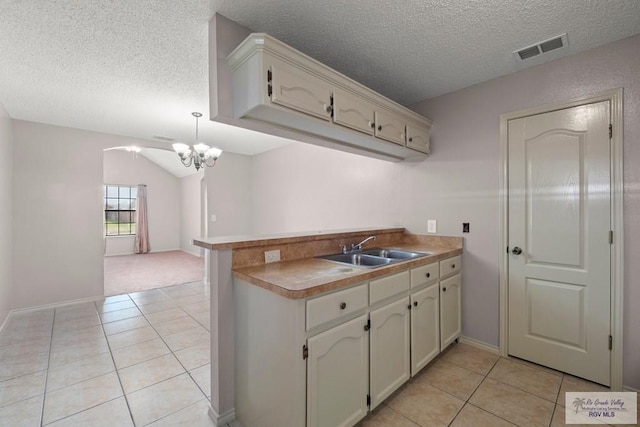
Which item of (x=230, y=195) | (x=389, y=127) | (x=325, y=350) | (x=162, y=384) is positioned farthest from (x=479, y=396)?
(x=230, y=195)

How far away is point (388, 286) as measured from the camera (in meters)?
1.74

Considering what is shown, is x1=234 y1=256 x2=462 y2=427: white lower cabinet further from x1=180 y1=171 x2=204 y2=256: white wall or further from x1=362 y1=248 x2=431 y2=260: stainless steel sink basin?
x1=180 y1=171 x2=204 y2=256: white wall

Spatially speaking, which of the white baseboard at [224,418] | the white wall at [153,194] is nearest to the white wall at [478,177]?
the white baseboard at [224,418]

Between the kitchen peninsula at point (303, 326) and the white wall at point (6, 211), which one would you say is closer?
the kitchen peninsula at point (303, 326)

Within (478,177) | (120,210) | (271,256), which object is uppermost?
(478,177)

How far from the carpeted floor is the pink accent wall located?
186 inches

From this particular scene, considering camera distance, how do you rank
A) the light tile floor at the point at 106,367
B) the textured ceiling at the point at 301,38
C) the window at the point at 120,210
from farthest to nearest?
the window at the point at 120,210
the light tile floor at the point at 106,367
the textured ceiling at the point at 301,38

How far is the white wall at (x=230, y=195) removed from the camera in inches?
213

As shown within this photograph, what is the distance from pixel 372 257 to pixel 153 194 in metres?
8.70

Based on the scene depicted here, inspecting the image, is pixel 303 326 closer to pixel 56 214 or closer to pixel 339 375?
pixel 339 375

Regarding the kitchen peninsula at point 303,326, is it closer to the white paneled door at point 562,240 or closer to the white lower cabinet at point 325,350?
the white lower cabinet at point 325,350

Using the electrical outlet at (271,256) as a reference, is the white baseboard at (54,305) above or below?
below

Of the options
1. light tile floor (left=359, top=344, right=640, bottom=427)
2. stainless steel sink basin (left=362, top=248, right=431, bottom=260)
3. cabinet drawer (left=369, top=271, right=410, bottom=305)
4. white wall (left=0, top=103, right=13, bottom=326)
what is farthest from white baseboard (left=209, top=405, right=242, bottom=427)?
white wall (left=0, top=103, right=13, bottom=326)

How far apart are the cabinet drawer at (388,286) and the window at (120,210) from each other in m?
9.10
